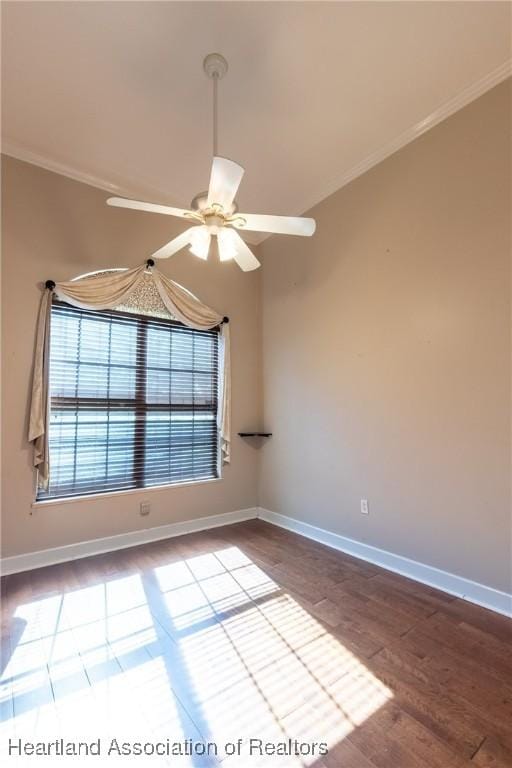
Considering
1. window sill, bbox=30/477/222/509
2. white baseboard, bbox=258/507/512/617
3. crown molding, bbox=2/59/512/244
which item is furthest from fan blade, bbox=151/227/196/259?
white baseboard, bbox=258/507/512/617

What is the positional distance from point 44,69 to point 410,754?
3874 mm

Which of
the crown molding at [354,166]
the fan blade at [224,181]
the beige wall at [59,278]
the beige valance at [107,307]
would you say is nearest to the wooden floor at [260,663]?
the beige wall at [59,278]

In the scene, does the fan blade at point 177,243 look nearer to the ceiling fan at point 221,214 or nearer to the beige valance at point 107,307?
the ceiling fan at point 221,214

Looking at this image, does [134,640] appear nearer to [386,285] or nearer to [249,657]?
[249,657]

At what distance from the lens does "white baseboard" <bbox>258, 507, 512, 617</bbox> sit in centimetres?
215

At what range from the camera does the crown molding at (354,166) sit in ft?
7.54

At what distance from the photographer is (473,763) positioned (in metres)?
1.22

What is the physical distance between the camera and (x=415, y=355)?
2605mm

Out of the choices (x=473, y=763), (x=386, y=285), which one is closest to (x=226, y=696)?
(x=473, y=763)

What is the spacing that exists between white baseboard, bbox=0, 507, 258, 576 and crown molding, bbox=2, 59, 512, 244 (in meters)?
3.07

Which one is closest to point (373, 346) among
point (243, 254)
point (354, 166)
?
point (243, 254)

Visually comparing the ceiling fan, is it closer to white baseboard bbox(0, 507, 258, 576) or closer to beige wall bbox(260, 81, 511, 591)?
beige wall bbox(260, 81, 511, 591)

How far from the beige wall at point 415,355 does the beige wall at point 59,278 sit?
1.07 m

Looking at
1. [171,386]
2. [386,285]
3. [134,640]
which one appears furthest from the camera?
[171,386]
